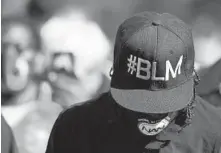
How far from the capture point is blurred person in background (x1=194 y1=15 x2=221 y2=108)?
8.16ft

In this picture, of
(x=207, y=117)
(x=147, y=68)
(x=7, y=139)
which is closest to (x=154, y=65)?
(x=147, y=68)

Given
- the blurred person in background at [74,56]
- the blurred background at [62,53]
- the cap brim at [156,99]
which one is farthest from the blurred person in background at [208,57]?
the cap brim at [156,99]

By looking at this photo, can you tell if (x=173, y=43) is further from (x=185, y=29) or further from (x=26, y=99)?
(x=26, y=99)

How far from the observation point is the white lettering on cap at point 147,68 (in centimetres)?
168

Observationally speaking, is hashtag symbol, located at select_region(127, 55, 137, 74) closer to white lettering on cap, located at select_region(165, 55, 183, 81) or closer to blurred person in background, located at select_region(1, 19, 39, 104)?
white lettering on cap, located at select_region(165, 55, 183, 81)

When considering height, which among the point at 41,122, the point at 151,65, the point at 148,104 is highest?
the point at 151,65

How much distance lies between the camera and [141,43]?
1673mm

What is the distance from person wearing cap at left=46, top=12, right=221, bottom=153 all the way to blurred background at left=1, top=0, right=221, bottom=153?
1.96 feet

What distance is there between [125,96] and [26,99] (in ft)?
3.48

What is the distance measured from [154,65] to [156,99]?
4.2 inches

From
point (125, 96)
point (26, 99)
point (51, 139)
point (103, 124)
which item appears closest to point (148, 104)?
point (125, 96)

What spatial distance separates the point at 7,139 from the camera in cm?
276

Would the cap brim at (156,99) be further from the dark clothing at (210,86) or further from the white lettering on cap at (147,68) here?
the dark clothing at (210,86)

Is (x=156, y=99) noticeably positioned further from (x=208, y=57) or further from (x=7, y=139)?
(x=7, y=139)
